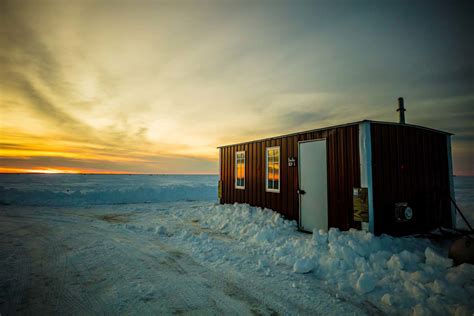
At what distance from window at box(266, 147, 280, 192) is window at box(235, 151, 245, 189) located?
193cm

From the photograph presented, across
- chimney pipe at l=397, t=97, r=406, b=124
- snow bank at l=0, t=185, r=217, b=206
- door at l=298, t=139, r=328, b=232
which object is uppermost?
chimney pipe at l=397, t=97, r=406, b=124

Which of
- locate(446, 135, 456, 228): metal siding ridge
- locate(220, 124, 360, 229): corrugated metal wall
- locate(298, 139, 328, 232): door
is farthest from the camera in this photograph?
locate(446, 135, 456, 228): metal siding ridge

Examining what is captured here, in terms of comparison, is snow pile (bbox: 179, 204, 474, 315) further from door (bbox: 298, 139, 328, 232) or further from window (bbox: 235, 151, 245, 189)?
window (bbox: 235, 151, 245, 189)

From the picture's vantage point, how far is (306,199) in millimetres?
8273

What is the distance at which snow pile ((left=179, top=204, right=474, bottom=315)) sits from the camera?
352cm

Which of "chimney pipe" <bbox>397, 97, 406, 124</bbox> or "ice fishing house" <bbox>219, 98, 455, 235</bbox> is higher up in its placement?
"chimney pipe" <bbox>397, 97, 406, 124</bbox>

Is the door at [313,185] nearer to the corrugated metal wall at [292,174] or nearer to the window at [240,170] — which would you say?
the corrugated metal wall at [292,174]

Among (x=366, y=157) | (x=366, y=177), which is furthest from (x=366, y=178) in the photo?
(x=366, y=157)

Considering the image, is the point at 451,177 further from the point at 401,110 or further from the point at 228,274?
the point at 228,274

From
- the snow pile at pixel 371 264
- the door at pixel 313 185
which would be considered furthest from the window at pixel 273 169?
the snow pile at pixel 371 264

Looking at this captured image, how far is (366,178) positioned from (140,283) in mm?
6374

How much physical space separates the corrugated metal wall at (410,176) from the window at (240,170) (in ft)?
21.0

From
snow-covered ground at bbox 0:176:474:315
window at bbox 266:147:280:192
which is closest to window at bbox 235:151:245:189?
window at bbox 266:147:280:192

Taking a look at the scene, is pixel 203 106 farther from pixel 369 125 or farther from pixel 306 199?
pixel 369 125
